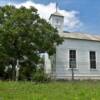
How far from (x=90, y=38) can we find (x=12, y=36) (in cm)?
1015

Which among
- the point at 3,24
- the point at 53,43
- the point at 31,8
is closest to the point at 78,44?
the point at 53,43

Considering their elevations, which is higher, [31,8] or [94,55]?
[31,8]

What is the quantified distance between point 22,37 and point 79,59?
749 centimetres

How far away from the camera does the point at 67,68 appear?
97.1 ft

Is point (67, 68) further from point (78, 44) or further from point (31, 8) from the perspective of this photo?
point (31, 8)

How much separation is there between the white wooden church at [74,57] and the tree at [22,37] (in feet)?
8.69

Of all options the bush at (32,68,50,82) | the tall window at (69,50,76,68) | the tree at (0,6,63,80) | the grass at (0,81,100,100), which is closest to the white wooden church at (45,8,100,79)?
the tall window at (69,50,76,68)

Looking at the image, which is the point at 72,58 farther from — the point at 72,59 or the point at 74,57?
the point at 74,57

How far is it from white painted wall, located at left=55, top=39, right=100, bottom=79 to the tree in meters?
2.64

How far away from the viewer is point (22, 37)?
25.7 m

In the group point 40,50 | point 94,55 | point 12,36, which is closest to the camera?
point 12,36

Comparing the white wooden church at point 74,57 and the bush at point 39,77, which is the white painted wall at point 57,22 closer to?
the white wooden church at point 74,57

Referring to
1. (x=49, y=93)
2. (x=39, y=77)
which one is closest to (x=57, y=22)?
(x=39, y=77)

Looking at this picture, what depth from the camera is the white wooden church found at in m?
29.5
